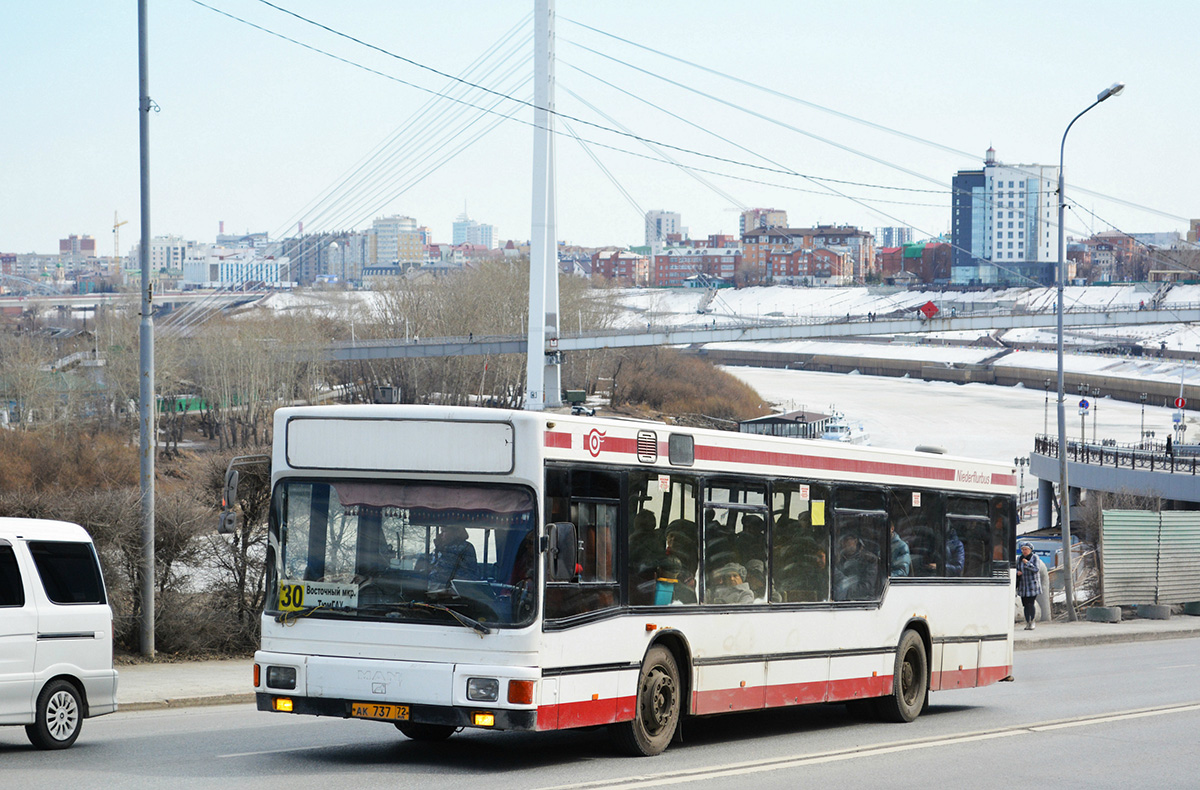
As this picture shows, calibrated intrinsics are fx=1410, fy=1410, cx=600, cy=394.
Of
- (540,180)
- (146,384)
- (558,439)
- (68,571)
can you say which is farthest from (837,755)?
(540,180)

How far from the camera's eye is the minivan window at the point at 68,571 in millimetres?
10219

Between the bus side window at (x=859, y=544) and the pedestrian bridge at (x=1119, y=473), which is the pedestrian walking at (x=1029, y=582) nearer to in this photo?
the bus side window at (x=859, y=544)

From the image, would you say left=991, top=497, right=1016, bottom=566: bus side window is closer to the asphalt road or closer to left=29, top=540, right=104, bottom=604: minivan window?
the asphalt road

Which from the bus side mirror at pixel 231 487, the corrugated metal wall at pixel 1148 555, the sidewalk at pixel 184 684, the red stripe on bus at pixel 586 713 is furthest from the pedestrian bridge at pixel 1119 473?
the bus side mirror at pixel 231 487

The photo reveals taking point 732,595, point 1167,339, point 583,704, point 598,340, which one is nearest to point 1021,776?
point 732,595

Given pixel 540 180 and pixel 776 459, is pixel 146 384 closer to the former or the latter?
pixel 776 459

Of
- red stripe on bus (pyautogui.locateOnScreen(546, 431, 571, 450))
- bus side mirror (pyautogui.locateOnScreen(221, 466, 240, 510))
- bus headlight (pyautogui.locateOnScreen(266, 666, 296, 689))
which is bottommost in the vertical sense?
bus headlight (pyautogui.locateOnScreen(266, 666, 296, 689))

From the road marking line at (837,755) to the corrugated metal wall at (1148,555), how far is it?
16.2 meters

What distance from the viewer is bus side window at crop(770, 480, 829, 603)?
1161 cm

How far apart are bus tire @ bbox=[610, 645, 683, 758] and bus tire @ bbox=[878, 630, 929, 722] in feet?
11.8

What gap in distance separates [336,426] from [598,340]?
88.3 meters

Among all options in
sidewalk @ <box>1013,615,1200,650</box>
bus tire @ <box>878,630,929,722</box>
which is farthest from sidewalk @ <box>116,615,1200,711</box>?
sidewalk @ <box>1013,615,1200,650</box>

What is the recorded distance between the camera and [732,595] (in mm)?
11062

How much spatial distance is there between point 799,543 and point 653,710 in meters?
2.34
